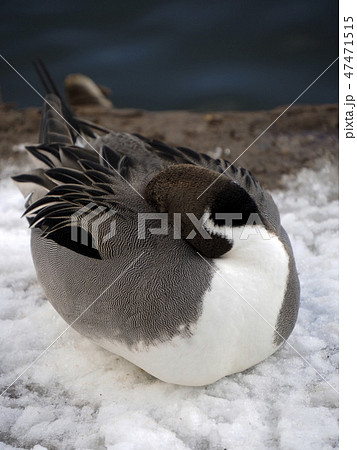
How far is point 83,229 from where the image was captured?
7.52ft

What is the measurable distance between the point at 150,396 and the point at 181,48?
4837mm

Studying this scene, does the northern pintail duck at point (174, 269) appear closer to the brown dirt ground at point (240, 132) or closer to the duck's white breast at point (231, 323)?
the duck's white breast at point (231, 323)

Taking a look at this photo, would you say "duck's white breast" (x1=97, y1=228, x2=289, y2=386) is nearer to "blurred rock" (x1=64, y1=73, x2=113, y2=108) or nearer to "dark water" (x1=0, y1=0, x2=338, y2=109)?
"blurred rock" (x1=64, y1=73, x2=113, y2=108)

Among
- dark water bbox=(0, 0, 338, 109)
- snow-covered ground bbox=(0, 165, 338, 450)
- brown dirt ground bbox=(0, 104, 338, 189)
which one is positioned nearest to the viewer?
snow-covered ground bbox=(0, 165, 338, 450)

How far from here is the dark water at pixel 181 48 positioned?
6.11 metres

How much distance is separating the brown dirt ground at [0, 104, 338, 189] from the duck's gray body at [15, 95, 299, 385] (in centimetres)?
166

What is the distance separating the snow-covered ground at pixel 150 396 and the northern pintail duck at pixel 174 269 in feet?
0.38

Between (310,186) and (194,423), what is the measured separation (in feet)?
6.75

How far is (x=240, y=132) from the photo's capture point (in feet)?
14.2

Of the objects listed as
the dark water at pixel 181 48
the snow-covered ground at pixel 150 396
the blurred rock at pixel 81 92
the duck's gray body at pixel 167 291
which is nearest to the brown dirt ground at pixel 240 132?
the blurred rock at pixel 81 92

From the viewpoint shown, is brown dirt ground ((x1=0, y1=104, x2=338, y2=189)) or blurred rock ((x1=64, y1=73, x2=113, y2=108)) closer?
brown dirt ground ((x1=0, y1=104, x2=338, y2=189))

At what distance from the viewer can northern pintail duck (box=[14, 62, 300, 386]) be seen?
208 centimetres

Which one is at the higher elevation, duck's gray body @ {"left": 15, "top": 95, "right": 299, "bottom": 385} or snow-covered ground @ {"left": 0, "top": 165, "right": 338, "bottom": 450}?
duck's gray body @ {"left": 15, "top": 95, "right": 299, "bottom": 385}

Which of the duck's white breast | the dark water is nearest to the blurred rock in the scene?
the dark water
